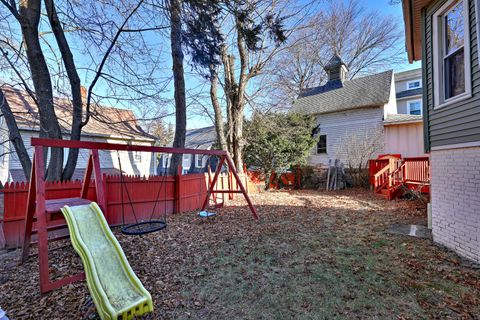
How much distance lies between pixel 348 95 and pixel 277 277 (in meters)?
15.4

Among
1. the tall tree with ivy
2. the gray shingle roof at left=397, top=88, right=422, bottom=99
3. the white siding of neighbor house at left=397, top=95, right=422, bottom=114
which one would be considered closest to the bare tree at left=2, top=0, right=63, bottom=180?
the tall tree with ivy

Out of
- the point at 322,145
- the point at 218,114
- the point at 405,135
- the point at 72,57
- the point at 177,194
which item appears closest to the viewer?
the point at 72,57

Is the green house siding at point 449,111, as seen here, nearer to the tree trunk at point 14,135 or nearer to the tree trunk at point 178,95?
the tree trunk at point 178,95

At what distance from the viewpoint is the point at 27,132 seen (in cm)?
1055

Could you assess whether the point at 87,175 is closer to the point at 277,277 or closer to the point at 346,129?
the point at 277,277

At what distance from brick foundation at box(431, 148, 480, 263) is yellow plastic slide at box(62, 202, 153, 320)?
4.47 meters

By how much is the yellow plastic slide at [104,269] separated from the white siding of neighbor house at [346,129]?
14163mm

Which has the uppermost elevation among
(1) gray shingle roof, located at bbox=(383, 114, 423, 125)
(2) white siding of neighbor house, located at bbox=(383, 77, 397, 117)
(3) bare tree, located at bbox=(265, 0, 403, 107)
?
(3) bare tree, located at bbox=(265, 0, 403, 107)

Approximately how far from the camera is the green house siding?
11.8ft

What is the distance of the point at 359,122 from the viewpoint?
48.1 feet

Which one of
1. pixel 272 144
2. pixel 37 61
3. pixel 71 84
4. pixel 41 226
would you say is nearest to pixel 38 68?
pixel 37 61

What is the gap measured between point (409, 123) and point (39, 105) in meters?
15.3

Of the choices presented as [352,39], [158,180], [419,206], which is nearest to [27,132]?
[158,180]

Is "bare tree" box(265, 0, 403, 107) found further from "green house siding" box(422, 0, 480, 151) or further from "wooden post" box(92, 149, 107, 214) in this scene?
"wooden post" box(92, 149, 107, 214)
